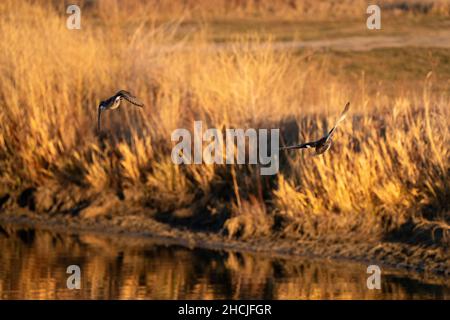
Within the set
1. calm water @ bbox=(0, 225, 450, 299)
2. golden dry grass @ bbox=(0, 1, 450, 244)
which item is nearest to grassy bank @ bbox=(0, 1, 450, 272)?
golden dry grass @ bbox=(0, 1, 450, 244)

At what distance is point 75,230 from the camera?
1725 centimetres

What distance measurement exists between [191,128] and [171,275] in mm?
3379

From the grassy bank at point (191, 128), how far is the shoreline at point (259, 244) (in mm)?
123

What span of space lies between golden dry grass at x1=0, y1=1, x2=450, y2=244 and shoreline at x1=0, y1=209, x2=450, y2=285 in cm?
19

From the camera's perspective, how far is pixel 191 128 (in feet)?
57.4

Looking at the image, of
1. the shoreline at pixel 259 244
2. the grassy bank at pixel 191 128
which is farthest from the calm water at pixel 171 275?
the grassy bank at pixel 191 128

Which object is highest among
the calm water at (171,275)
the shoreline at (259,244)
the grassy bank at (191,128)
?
the grassy bank at (191,128)

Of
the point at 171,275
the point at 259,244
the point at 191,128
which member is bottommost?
the point at 171,275

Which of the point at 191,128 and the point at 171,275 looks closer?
the point at 171,275

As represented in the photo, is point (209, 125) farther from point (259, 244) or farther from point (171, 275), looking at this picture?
point (171, 275)

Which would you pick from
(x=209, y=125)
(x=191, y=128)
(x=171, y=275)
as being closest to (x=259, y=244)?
(x=171, y=275)

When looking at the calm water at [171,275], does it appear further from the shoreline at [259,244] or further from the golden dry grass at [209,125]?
the golden dry grass at [209,125]

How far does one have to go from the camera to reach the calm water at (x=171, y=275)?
1355 cm
